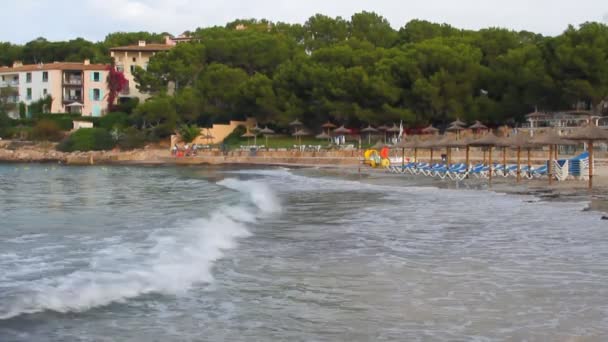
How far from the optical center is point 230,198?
73.4 feet

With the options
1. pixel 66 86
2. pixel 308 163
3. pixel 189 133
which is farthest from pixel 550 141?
pixel 66 86

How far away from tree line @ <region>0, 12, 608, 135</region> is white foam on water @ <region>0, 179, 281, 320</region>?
121 feet

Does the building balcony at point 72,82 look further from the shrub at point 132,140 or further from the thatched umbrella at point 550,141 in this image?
the thatched umbrella at point 550,141

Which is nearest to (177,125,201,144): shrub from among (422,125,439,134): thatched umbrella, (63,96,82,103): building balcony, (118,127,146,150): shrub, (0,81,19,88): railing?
(118,127,146,150): shrub

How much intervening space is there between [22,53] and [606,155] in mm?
69399

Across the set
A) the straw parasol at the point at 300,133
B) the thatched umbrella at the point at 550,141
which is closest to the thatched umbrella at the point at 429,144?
the thatched umbrella at the point at 550,141

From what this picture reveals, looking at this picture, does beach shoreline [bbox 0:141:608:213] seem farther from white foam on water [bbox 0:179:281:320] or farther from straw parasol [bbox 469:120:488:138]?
white foam on water [bbox 0:179:281:320]

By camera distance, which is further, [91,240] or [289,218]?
[289,218]

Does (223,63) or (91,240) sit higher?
(223,63)

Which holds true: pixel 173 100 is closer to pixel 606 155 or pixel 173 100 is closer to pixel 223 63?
pixel 223 63

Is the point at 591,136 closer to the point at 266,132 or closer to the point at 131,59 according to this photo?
the point at 266,132

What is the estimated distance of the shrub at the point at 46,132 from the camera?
66262 mm

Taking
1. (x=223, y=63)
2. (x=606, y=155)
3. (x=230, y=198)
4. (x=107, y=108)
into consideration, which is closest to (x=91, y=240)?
(x=230, y=198)

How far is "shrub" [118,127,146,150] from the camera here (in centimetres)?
6306
